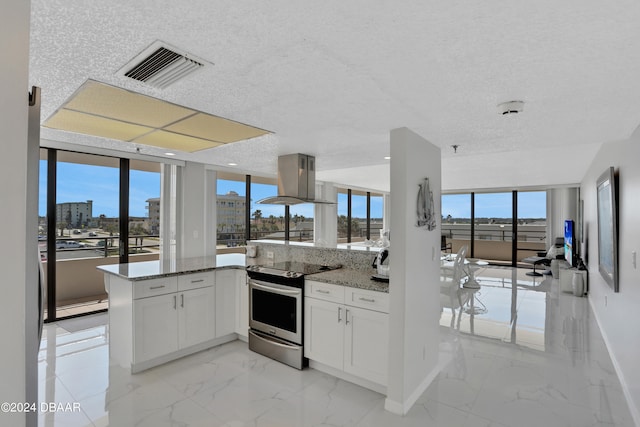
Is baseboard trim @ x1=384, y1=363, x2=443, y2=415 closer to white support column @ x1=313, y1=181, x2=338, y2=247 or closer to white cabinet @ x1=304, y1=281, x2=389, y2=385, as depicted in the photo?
white cabinet @ x1=304, y1=281, x2=389, y2=385

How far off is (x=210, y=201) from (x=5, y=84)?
4.66 meters

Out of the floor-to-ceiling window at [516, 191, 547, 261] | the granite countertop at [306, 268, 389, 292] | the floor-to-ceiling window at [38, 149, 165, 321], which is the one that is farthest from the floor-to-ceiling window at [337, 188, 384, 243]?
the granite countertop at [306, 268, 389, 292]

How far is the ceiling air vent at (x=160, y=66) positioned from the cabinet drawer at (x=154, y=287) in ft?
6.33

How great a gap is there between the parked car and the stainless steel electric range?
2.75 meters

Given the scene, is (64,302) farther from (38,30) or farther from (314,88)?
(314,88)

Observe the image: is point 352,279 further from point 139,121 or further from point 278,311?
point 139,121

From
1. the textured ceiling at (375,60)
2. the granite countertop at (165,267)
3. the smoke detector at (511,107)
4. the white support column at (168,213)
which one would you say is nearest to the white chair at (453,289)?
the textured ceiling at (375,60)

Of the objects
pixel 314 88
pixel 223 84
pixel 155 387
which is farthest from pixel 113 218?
pixel 314 88

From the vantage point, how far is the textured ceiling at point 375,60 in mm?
1159

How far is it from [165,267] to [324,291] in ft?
5.80

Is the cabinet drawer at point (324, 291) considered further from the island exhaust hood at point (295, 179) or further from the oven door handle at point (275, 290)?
the island exhaust hood at point (295, 179)

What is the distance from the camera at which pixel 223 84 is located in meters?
1.83

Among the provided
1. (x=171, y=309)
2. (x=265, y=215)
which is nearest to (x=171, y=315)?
(x=171, y=309)

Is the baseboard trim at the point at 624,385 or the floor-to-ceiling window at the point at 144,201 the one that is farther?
the floor-to-ceiling window at the point at 144,201
